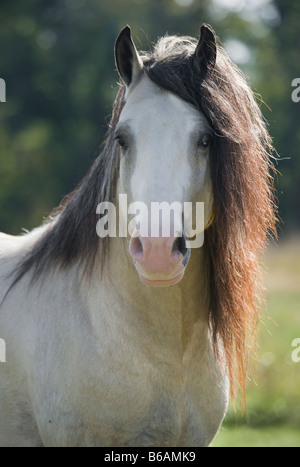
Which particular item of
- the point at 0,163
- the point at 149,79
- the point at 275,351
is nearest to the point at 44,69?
the point at 0,163

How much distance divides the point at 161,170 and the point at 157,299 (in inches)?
25.8

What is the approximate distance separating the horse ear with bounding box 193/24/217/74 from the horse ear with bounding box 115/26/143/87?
0.87 feet

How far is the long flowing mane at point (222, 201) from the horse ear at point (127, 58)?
54 mm

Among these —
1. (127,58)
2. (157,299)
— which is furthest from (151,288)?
(127,58)

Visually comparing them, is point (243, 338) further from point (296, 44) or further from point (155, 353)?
point (296, 44)

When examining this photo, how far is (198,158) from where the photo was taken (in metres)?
2.84

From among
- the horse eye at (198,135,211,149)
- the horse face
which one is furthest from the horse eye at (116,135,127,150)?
the horse eye at (198,135,211,149)

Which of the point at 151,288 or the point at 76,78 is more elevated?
the point at 76,78

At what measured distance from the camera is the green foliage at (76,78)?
29.4 meters

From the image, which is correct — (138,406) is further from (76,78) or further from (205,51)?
(76,78)

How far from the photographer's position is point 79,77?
3338 centimetres

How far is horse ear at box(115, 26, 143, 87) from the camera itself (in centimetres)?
301

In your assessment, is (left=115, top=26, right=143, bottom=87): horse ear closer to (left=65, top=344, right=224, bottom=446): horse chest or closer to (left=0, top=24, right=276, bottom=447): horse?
(left=0, top=24, right=276, bottom=447): horse
